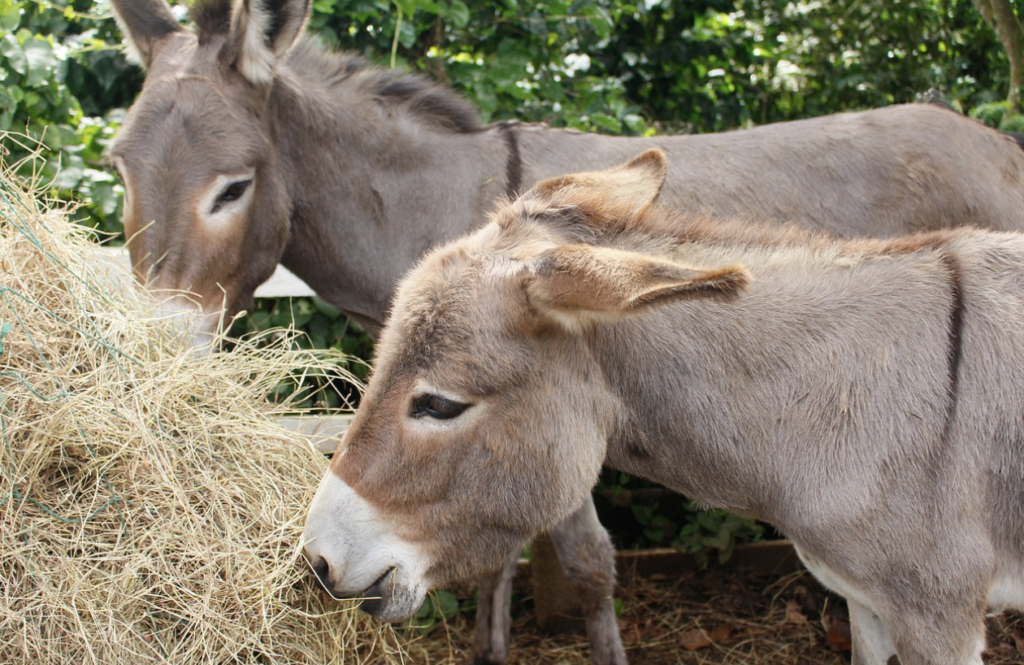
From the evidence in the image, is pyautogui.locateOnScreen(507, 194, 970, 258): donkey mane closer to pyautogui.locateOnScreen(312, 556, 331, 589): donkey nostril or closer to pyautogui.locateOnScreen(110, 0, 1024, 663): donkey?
pyautogui.locateOnScreen(312, 556, 331, 589): donkey nostril

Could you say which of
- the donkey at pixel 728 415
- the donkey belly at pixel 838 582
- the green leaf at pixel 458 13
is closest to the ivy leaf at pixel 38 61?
the green leaf at pixel 458 13

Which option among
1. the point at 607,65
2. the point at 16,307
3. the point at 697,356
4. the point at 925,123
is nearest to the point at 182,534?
the point at 16,307

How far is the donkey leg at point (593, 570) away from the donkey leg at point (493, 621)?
1.19 ft

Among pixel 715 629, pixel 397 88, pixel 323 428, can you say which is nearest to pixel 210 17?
pixel 397 88

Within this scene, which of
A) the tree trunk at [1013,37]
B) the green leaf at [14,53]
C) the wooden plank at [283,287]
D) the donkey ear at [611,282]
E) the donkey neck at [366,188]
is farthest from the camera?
the tree trunk at [1013,37]

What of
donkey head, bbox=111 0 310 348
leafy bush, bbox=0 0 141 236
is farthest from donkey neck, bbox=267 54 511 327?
leafy bush, bbox=0 0 141 236

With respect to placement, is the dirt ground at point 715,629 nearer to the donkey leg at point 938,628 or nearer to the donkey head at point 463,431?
the donkey head at point 463,431

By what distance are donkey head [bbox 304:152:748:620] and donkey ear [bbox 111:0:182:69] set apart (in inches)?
81.2

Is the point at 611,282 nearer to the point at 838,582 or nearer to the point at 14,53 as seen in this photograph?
the point at 838,582

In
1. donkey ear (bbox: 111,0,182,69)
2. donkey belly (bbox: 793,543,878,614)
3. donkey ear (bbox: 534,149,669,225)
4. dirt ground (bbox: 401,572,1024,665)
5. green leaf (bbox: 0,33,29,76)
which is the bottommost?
dirt ground (bbox: 401,572,1024,665)

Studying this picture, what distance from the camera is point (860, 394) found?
6.62 ft

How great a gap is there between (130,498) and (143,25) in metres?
2.04

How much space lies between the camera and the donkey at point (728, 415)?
1961mm

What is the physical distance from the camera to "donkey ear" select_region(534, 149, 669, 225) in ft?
7.14
